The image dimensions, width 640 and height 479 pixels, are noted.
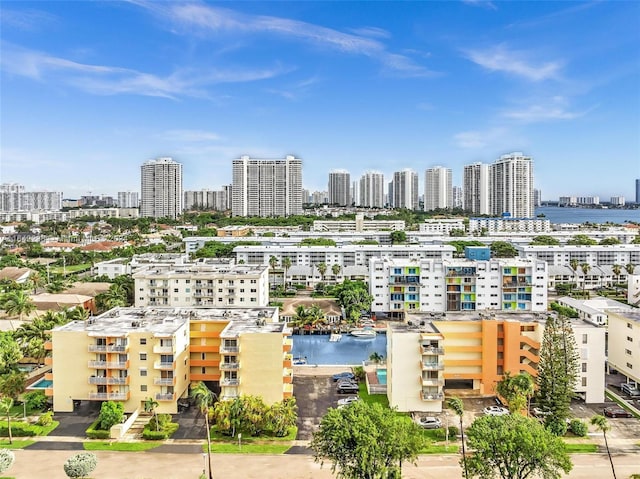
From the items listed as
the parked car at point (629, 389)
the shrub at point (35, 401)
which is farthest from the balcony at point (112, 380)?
the parked car at point (629, 389)

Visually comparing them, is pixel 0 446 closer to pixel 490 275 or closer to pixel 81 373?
pixel 81 373

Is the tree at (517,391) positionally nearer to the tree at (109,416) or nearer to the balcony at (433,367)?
the balcony at (433,367)

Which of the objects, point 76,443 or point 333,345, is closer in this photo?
point 76,443

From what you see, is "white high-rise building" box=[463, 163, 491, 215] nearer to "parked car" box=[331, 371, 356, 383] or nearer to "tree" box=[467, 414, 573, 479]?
"parked car" box=[331, 371, 356, 383]

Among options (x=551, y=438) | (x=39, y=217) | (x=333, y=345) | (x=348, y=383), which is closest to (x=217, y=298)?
(x=333, y=345)

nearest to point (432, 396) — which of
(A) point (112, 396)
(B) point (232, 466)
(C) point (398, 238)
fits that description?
(B) point (232, 466)
